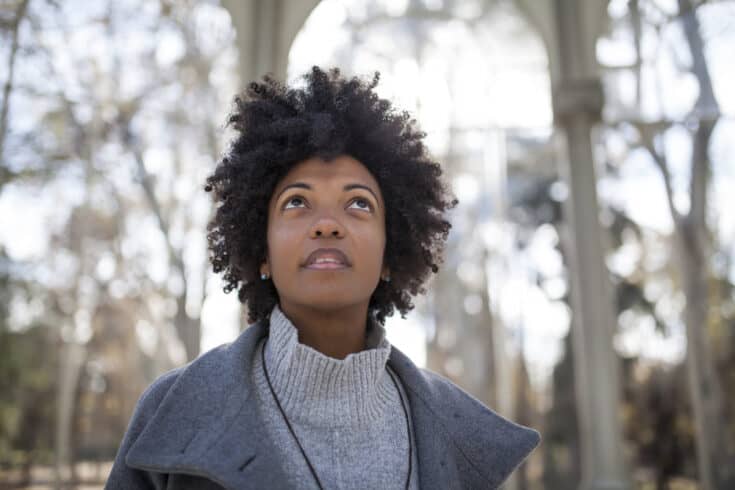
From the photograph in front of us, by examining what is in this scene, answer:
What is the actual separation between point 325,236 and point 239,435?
0.37m

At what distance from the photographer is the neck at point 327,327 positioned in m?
1.29

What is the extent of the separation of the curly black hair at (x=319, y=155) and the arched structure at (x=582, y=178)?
330 centimetres

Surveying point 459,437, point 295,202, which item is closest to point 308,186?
point 295,202

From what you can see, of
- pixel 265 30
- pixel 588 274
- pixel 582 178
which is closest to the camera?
pixel 265 30

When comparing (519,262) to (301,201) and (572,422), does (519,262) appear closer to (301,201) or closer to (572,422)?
(572,422)

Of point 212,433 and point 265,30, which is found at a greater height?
point 265,30

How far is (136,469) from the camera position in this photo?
1168mm

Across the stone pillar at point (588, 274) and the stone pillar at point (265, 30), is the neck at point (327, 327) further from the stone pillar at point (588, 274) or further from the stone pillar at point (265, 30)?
the stone pillar at point (588, 274)

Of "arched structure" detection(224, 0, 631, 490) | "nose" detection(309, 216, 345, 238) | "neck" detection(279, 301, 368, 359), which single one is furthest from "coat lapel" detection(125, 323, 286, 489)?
"arched structure" detection(224, 0, 631, 490)

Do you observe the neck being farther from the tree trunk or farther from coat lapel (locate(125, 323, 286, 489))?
the tree trunk

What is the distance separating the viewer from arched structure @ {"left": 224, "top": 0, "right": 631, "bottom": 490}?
4.84 m

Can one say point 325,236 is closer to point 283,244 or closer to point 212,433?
point 283,244

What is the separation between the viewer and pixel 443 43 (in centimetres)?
978

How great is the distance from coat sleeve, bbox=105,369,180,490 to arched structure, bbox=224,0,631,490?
3715mm
